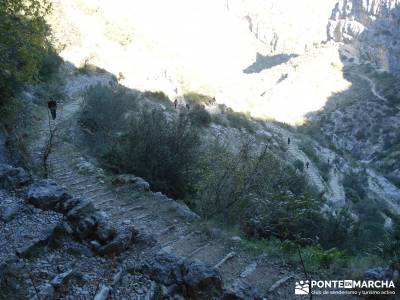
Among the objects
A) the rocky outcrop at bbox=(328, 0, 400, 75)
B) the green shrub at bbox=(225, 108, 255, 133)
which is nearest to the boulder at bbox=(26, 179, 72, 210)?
the green shrub at bbox=(225, 108, 255, 133)

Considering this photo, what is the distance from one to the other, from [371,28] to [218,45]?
44106 millimetres

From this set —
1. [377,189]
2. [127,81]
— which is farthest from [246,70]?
[127,81]

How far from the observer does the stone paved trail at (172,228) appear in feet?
22.5

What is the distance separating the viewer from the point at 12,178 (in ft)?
24.0

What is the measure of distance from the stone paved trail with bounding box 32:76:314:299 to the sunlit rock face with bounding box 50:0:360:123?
1936cm

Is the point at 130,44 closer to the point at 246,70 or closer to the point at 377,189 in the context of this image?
the point at 377,189

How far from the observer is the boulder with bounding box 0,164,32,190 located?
7.18 meters

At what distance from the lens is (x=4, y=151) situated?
28.1 feet

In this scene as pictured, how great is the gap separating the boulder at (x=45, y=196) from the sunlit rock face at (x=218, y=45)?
72.0 ft

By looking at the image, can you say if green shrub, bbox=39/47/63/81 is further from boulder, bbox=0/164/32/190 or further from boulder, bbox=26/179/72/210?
boulder, bbox=26/179/72/210

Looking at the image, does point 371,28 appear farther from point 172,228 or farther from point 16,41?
point 172,228

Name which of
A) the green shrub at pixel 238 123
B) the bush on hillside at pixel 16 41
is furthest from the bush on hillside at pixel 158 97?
the bush on hillside at pixel 16 41

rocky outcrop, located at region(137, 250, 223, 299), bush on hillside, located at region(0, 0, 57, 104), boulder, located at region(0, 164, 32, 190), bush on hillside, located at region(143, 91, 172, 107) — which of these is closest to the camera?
rocky outcrop, located at region(137, 250, 223, 299)

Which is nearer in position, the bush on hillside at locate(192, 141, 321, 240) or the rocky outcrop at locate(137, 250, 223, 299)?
the rocky outcrop at locate(137, 250, 223, 299)
